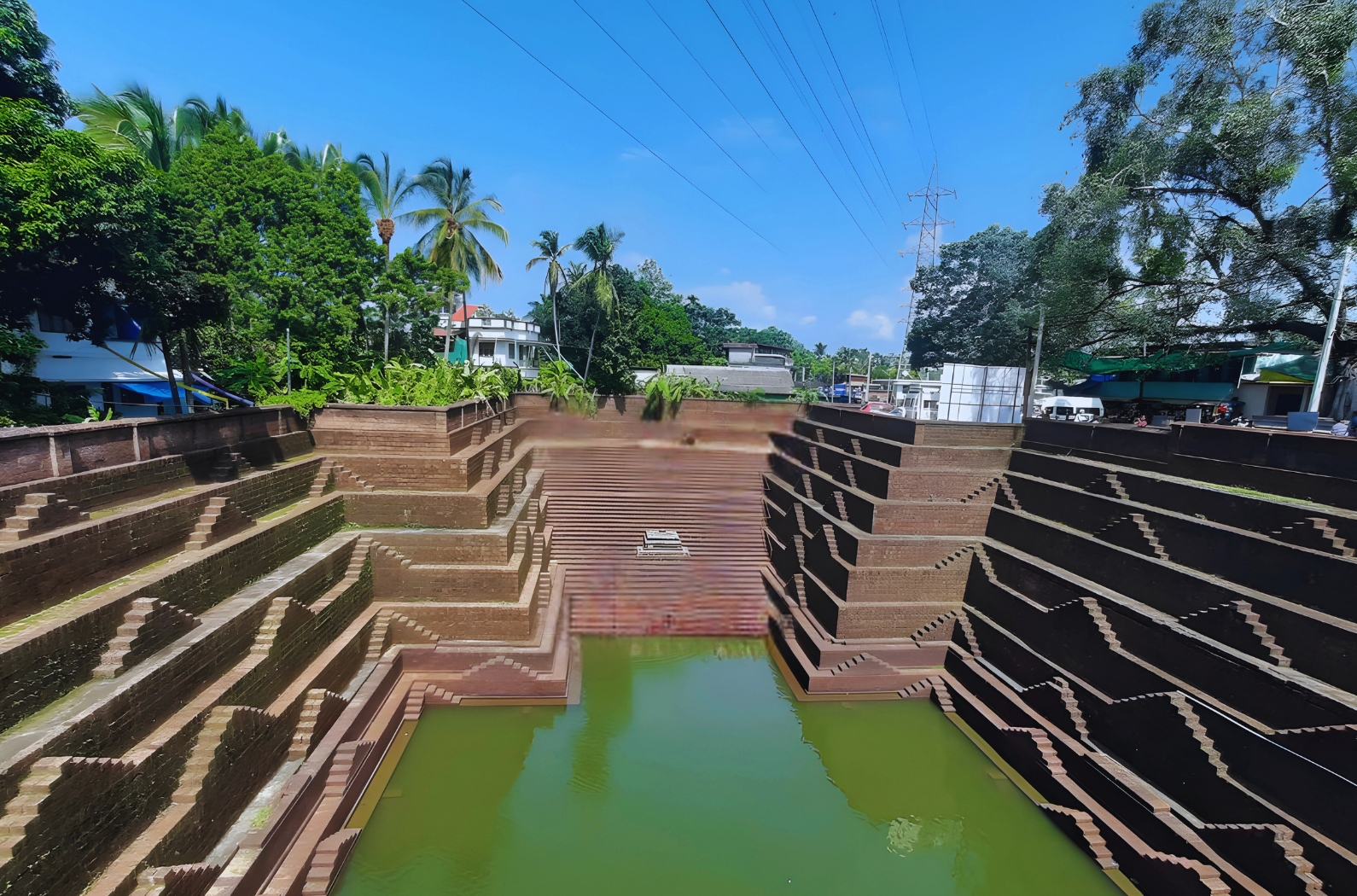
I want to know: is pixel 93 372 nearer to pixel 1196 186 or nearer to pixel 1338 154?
pixel 1196 186

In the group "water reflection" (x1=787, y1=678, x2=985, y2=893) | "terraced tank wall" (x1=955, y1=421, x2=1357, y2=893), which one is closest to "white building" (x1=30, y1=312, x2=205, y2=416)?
"water reflection" (x1=787, y1=678, x2=985, y2=893)

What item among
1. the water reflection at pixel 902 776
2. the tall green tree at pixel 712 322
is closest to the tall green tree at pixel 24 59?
the water reflection at pixel 902 776

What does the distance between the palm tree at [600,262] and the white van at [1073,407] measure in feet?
59.6

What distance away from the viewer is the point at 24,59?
7.41m

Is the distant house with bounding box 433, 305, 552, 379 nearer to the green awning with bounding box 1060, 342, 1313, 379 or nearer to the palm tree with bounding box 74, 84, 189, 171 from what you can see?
the palm tree with bounding box 74, 84, 189, 171

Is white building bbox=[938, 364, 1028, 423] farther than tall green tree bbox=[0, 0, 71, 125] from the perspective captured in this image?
Yes

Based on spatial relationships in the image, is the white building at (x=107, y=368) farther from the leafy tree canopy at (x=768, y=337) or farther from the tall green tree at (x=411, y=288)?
the leafy tree canopy at (x=768, y=337)

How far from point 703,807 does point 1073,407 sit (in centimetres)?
2438

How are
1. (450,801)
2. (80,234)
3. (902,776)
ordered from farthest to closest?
(902,776) < (80,234) < (450,801)

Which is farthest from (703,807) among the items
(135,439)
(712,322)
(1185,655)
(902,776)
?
(712,322)

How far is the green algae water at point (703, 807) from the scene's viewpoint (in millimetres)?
6352

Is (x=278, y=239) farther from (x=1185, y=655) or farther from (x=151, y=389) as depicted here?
(x=1185, y=655)

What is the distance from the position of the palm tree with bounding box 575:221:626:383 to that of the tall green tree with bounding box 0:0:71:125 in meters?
14.2

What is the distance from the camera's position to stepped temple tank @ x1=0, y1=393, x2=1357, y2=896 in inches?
199
